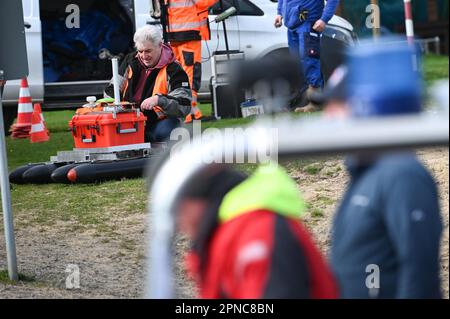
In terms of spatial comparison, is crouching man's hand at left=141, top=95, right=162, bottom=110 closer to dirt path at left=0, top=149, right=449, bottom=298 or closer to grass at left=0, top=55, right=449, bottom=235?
grass at left=0, top=55, right=449, bottom=235

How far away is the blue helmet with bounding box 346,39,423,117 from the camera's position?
2.58 m

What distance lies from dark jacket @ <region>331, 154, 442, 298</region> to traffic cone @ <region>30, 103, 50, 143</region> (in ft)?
34.5

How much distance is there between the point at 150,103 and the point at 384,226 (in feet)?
22.2

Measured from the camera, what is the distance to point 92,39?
15.3 metres

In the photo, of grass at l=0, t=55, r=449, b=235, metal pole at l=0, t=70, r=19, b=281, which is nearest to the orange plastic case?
grass at l=0, t=55, r=449, b=235

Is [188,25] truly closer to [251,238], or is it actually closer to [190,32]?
[190,32]

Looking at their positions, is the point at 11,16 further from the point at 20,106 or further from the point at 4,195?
the point at 20,106

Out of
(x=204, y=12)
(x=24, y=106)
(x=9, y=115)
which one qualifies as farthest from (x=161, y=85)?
(x=9, y=115)

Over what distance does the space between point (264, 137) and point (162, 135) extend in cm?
763

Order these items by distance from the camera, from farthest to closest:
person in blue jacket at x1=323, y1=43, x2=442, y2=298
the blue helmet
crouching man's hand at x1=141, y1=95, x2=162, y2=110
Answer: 1. crouching man's hand at x1=141, y1=95, x2=162, y2=110
2. person in blue jacket at x1=323, y1=43, x2=442, y2=298
3. the blue helmet

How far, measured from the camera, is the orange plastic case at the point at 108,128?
9.69m
